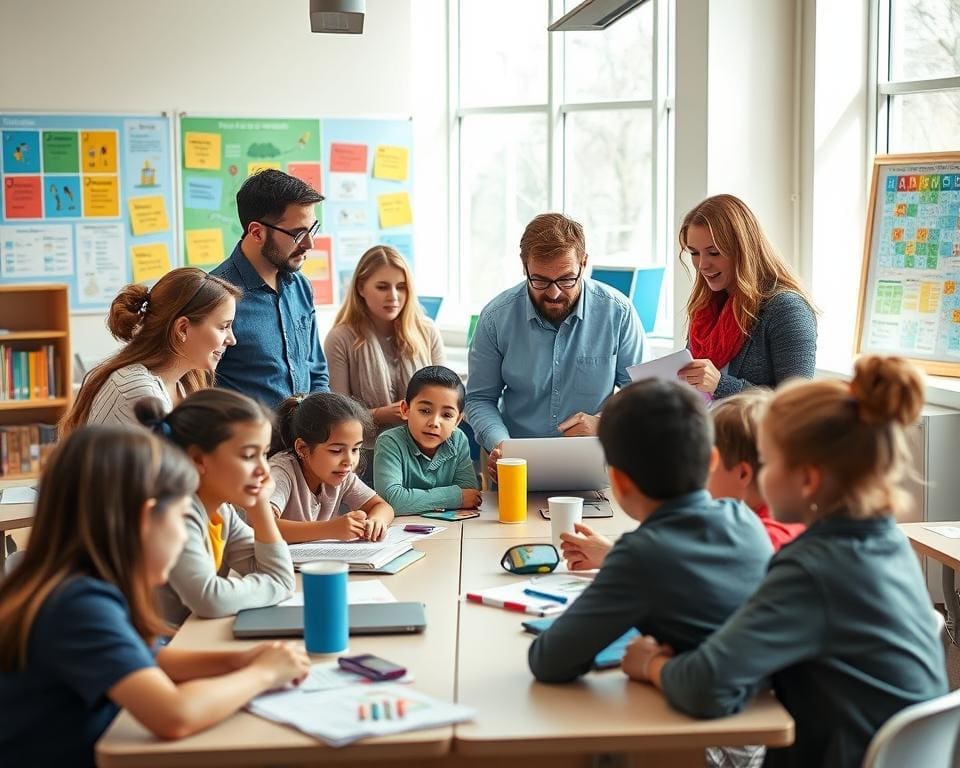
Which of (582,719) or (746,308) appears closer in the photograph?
(582,719)

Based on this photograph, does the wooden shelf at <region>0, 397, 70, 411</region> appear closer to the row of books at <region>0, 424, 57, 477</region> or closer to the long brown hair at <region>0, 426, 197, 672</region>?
the row of books at <region>0, 424, 57, 477</region>

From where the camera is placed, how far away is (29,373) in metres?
5.86

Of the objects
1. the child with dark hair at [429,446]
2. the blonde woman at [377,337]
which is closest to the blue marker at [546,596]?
the child with dark hair at [429,446]

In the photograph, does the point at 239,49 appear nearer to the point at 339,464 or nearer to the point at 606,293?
the point at 606,293

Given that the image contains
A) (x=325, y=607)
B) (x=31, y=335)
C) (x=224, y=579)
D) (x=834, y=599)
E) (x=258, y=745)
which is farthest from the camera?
(x=31, y=335)

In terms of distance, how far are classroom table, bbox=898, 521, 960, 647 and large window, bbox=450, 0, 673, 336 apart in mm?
2892

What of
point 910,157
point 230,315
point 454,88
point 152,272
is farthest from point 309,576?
point 454,88

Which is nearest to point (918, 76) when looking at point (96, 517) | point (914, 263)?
point (914, 263)

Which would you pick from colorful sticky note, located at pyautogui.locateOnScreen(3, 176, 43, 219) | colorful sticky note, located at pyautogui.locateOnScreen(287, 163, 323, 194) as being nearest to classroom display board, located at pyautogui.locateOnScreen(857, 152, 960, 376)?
colorful sticky note, located at pyautogui.locateOnScreen(287, 163, 323, 194)

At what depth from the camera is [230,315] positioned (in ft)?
9.20

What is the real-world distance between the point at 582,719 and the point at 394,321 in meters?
2.37


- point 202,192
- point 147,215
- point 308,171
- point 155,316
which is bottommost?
point 155,316

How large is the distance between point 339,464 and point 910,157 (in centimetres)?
281

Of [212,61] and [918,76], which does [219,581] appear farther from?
[212,61]
